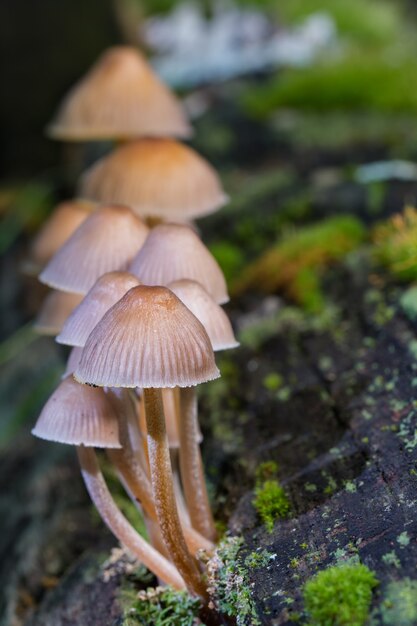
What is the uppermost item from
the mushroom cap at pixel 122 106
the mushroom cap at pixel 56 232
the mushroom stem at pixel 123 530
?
the mushroom cap at pixel 122 106

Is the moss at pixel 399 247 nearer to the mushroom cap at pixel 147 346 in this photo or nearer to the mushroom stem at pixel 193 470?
the mushroom stem at pixel 193 470

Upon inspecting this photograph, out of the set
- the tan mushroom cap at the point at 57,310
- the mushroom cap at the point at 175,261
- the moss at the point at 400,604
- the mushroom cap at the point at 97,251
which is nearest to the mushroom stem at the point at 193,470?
the mushroom cap at the point at 175,261

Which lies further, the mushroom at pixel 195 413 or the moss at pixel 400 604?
the mushroom at pixel 195 413

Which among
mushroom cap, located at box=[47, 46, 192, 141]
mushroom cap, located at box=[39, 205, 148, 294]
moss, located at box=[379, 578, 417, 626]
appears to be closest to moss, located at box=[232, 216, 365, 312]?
mushroom cap, located at box=[47, 46, 192, 141]

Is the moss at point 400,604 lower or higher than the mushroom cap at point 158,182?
lower

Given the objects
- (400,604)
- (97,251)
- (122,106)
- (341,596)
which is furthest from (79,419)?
(122,106)

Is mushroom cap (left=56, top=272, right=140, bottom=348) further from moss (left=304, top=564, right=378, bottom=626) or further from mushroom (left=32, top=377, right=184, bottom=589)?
moss (left=304, top=564, right=378, bottom=626)

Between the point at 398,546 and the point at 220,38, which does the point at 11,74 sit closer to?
the point at 220,38
